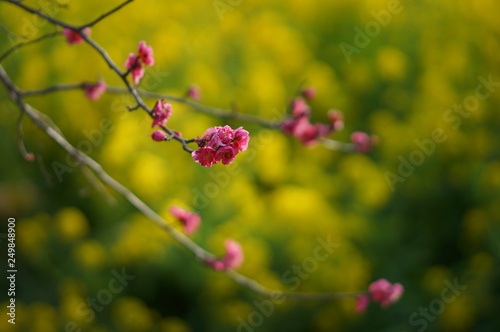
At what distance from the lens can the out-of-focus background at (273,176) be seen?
2729 millimetres

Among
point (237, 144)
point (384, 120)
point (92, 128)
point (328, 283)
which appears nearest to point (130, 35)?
point (92, 128)

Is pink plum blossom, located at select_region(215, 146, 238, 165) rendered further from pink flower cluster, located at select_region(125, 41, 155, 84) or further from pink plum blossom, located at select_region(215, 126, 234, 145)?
pink flower cluster, located at select_region(125, 41, 155, 84)

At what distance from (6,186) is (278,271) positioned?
1560mm

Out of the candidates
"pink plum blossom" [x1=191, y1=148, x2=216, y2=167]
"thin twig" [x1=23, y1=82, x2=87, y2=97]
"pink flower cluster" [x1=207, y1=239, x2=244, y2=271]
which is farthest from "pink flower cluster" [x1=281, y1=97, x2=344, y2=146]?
"pink plum blossom" [x1=191, y1=148, x2=216, y2=167]

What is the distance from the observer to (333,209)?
3027 millimetres

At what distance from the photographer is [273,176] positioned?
3217 millimetres

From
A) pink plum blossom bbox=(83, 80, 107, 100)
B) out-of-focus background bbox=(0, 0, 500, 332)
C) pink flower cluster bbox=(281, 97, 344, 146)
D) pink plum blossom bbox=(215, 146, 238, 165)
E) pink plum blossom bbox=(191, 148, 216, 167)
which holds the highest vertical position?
pink plum blossom bbox=(215, 146, 238, 165)

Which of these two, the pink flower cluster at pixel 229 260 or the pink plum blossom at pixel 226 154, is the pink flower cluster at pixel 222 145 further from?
the pink flower cluster at pixel 229 260

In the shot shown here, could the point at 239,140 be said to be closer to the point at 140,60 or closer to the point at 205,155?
the point at 205,155

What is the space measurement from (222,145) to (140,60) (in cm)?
51

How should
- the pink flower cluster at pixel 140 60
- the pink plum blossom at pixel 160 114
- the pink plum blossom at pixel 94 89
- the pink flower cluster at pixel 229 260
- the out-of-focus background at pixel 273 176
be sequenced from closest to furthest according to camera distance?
the pink plum blossom at pixel 160 114, the pink flower cluster at pixel 140 60, the pink plum blossom at pixel 94 89, the pink flower cluster at pixel 229 260, the out-of-focus background at pixel 273 176

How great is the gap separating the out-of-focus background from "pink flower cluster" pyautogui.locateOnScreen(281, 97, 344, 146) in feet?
3.14

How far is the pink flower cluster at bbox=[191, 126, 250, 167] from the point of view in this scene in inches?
36.8

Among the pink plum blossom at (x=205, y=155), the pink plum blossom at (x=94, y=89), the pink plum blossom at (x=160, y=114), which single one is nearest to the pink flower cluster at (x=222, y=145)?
the pink plum blossom at (x=205, y=155)
